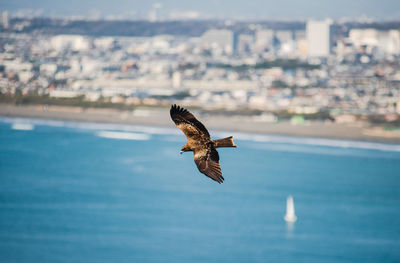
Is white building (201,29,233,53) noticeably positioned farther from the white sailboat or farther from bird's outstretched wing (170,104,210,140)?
bird's outstretched wing (170,104,210,140)

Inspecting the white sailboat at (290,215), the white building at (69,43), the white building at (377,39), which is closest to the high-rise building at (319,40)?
the white building at (377,39)

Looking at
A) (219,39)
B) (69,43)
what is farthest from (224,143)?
(219,39)

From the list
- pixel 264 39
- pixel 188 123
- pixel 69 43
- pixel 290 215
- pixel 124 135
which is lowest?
pixel 290 215

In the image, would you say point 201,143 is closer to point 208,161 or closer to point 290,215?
point 208,161

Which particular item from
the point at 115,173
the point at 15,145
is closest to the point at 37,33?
the point at 15,145

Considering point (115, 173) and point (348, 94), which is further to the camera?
point (348, 94)

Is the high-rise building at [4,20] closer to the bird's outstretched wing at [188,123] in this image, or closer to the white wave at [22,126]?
the white wave at [22,126]

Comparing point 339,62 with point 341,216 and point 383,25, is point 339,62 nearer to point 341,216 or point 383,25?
point 383,25
